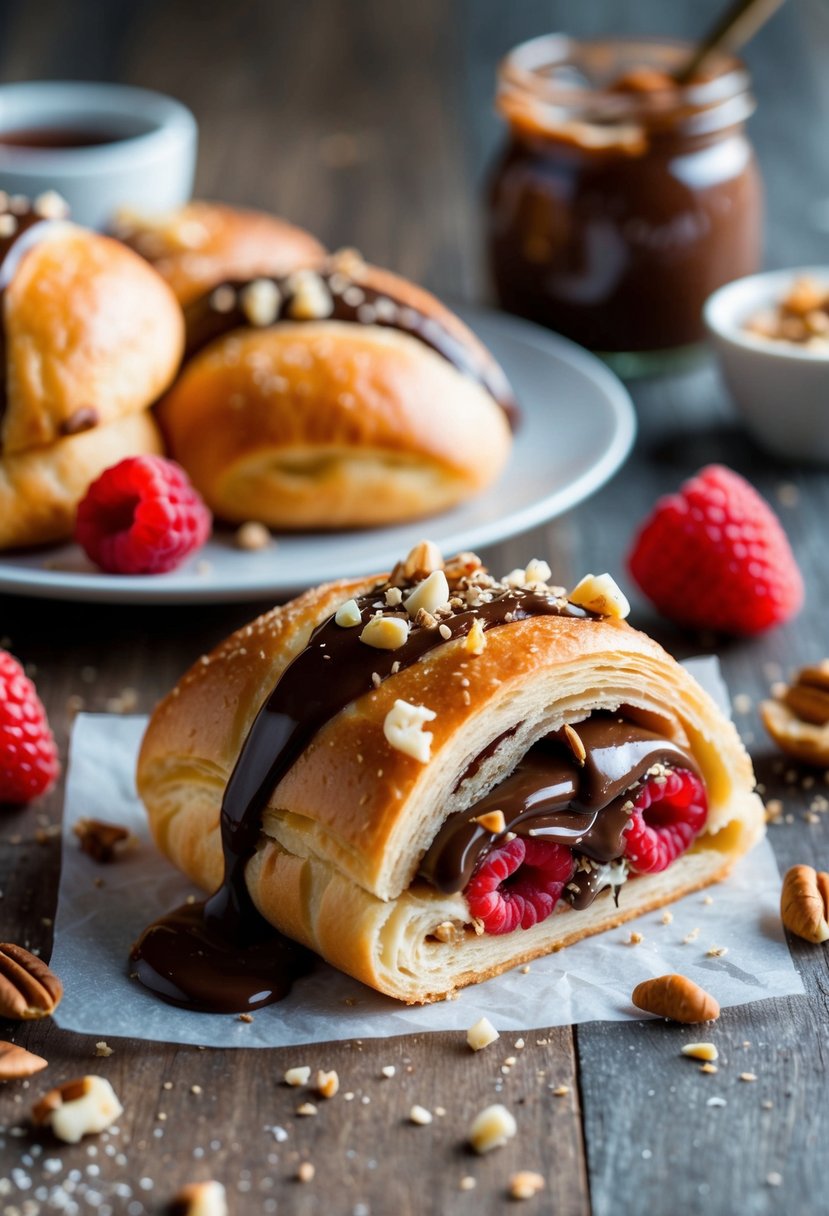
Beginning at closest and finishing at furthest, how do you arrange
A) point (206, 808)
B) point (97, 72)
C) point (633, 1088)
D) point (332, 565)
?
1. point (633, 1088)
2. point (206, 808)
3. point (332, 565)
4. point (97, 72)

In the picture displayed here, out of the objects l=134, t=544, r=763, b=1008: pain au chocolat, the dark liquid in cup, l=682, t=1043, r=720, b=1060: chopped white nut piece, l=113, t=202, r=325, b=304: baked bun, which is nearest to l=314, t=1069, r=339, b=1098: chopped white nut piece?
l=134, t=544, r=763, b=1008: pain au chocolat

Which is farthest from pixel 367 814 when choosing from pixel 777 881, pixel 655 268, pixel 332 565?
pixel 655 268

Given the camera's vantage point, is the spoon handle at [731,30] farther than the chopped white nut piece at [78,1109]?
Yes

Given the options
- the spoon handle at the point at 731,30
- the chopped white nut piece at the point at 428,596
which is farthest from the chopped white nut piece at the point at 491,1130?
the spoon handle at the point at 731,30

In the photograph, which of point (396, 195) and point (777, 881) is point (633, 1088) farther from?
point (396, 195)

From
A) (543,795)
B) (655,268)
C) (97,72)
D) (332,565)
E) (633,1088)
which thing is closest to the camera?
(633,1088)

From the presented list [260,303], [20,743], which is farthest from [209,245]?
[20,743]

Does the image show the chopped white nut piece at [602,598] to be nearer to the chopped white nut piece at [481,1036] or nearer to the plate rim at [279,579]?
the chopped white nut piece at [481,1036]
